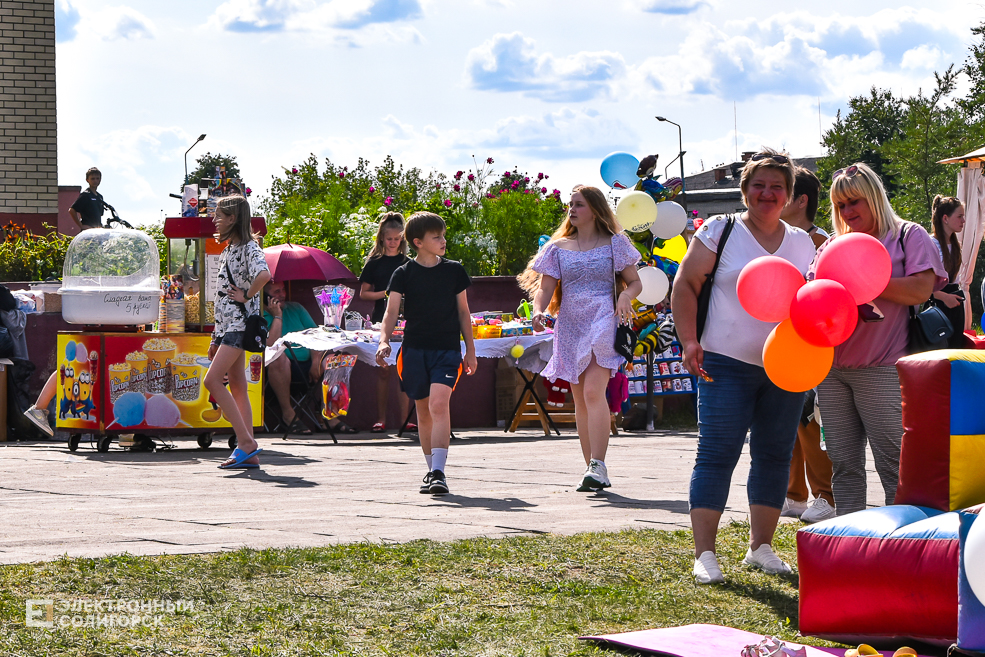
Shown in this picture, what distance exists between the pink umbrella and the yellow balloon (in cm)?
341

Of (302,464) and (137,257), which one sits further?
(137,257)

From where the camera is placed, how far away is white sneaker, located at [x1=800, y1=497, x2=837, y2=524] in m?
6.53

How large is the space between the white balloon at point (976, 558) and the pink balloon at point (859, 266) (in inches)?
53.7

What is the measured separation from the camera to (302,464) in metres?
9.48

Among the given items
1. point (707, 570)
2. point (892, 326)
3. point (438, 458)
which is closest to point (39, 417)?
point (438, 458)

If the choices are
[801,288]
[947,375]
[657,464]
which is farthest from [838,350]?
[657,464]

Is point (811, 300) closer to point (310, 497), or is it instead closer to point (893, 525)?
point (893, 525)

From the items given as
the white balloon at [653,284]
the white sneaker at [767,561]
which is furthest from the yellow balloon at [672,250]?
the white sneaker at [767,561]

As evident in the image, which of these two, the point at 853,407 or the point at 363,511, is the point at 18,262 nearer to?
the point at 363,511

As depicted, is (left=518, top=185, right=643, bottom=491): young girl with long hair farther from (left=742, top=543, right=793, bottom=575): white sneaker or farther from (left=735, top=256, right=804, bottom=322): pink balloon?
(left=735, top=256, right=804, bottom=322): pink balloon

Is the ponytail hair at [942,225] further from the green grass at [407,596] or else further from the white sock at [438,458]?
the green grass at [407,596]

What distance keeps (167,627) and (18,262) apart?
11778mm

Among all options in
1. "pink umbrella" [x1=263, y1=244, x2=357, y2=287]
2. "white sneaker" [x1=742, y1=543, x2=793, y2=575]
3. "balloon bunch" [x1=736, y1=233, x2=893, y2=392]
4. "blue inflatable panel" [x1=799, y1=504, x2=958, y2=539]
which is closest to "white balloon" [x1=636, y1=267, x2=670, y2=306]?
"pink umbrella" [x1=263, y1=244, x2=357, y2=287]

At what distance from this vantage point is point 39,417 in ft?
36.7
